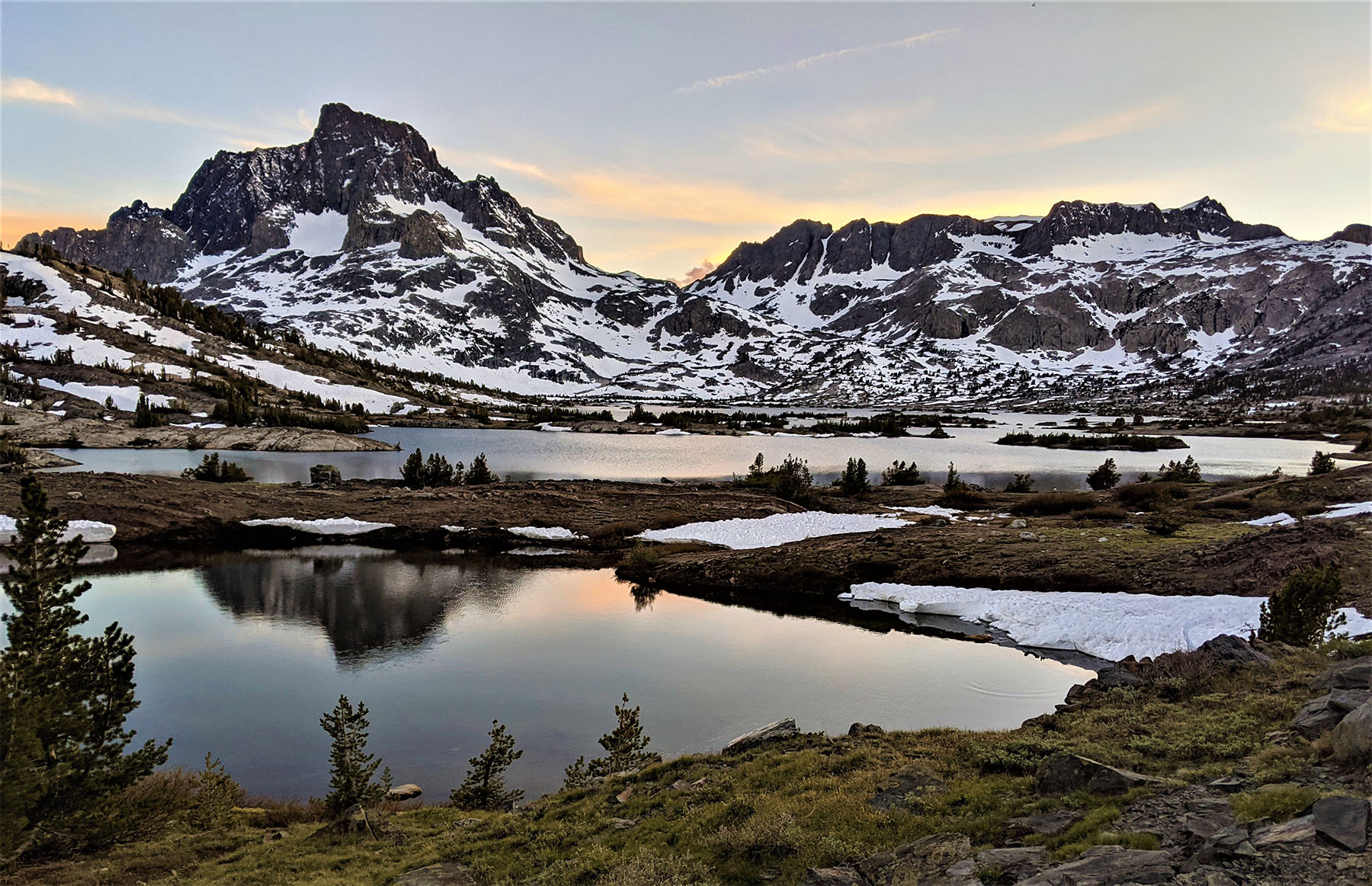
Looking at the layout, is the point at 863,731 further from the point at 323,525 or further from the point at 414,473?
the point at 414,473

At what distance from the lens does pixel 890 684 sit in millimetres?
22062

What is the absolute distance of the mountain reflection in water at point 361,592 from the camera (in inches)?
1051

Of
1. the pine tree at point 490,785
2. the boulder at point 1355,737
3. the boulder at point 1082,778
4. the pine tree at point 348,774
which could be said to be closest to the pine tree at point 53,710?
the pine tree at point 348,774

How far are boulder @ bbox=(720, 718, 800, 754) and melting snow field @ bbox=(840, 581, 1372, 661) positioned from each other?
1391 centimetres

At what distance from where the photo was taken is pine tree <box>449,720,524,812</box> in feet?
48.6

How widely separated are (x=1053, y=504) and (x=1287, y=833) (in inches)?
1887

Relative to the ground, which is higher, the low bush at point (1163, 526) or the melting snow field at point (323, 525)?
the low bush at point (1163, 526)

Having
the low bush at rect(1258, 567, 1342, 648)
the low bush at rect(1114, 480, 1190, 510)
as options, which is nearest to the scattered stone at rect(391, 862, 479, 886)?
the low bush at rect(1258, 567, 1342, 648)

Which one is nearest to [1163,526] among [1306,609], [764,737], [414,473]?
[1306,609]

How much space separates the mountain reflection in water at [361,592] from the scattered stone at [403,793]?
30.2 feet

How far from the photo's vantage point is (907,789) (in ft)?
36.7

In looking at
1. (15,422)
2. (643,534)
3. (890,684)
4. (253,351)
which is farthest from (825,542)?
(253,351)

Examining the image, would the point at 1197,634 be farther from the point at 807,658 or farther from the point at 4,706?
the point at 4,706

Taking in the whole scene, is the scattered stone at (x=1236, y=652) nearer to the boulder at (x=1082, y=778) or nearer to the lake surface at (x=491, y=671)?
the lake surface at (x=491, y=671)
